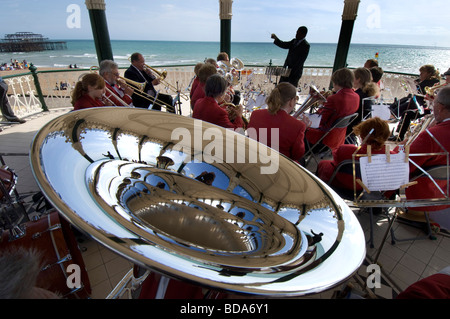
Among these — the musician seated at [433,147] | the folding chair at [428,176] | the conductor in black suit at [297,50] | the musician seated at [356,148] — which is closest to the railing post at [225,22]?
the conductor in black suit at [297,50]

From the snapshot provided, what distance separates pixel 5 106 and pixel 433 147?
6.19 meters

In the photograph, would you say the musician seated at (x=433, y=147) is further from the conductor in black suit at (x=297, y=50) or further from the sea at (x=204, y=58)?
the sea at (x=204, y=58)

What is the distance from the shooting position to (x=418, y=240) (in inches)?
84.0

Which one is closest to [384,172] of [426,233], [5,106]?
[426,233]

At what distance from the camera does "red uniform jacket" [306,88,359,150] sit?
9.13 feet

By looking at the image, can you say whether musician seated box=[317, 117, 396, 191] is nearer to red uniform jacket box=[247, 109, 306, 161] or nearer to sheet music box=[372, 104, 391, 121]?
red uniform jacket box=[247, 109, 306, 161]

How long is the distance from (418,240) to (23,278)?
9.18ft

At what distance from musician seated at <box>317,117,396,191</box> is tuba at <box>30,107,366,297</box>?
3.21ft

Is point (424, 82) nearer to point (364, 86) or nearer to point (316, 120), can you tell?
point (364, 86)

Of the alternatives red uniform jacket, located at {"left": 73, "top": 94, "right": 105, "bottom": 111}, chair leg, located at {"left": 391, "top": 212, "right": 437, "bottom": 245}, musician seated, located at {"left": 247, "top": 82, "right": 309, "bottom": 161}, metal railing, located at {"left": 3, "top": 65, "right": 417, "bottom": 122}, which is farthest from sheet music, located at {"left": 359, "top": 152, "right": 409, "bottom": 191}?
metal railing, located at {"left": 3, "top": 65, "right": 417, "bottom": 122}

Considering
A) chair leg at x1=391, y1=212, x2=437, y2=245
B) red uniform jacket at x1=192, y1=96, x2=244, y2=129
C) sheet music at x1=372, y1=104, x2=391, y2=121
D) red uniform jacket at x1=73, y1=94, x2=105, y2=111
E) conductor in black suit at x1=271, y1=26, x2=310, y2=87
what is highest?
conductor in black suit at x1=271, y1=26, x2=310, y2=87

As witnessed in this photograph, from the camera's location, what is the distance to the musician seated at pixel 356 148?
1774 mm

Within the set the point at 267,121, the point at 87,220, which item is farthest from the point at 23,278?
the point at 267,121

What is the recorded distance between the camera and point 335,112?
281 centimetres
